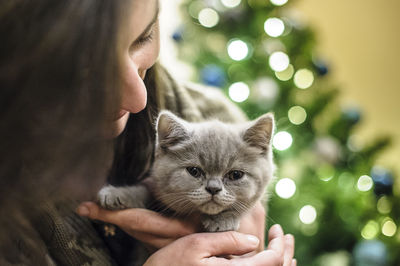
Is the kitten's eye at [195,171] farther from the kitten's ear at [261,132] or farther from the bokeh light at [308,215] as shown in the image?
the bokeh light at [308,215]

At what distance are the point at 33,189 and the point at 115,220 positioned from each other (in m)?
0.32

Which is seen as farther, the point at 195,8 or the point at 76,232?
the point at 195,8

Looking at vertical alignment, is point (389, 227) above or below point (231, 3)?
below

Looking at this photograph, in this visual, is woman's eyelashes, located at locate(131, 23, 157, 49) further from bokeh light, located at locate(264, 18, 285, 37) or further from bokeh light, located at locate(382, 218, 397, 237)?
bokeh light, located at locate(382, 218, 397, 237)

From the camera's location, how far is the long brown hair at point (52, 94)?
536 mm

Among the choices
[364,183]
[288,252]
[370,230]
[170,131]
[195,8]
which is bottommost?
[370,230]

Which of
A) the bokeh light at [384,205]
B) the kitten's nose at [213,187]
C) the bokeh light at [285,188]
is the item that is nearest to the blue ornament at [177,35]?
the bokeh light at [285,188]

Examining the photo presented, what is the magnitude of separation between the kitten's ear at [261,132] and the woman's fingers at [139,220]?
0.86ft

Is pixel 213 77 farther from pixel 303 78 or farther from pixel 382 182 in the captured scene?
pixel 382 182

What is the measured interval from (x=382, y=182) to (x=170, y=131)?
3.69 feet

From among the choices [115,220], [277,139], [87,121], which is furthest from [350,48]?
[87,121]

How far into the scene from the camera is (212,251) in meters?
0.87

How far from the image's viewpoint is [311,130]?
173 centimetres

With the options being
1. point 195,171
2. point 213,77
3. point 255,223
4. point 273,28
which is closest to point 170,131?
point 195,171
